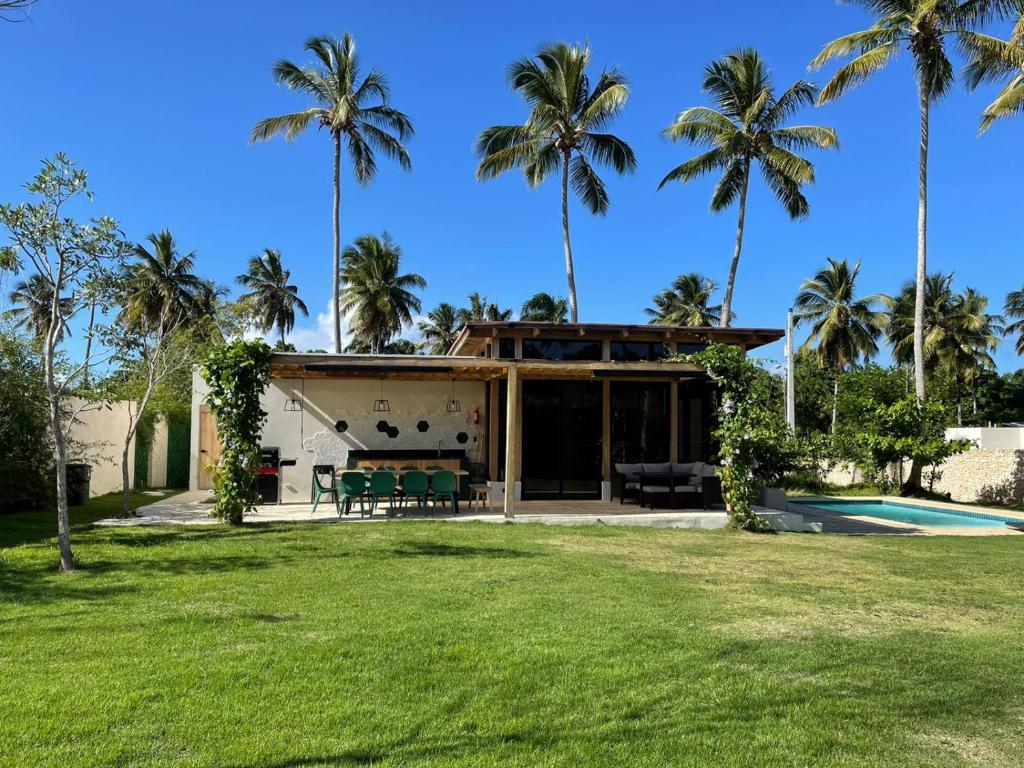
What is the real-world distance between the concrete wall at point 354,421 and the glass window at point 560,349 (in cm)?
165

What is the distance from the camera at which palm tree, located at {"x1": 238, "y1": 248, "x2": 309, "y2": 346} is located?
39.6 meters

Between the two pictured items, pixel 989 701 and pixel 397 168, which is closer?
pixel 989 701

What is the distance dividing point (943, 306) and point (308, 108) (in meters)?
34.2

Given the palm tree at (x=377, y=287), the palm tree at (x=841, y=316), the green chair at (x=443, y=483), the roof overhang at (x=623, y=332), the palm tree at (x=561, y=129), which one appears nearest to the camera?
the green chair at (x=443, y=483)

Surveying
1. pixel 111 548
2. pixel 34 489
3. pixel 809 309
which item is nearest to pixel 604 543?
pixel 111 548

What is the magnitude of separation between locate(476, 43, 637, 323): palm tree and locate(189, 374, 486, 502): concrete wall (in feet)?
30.0

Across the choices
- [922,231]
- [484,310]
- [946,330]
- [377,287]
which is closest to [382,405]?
[922,231]

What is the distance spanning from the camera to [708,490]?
12.0 m

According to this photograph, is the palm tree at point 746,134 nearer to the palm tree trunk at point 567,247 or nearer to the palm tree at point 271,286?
the palm tree trunk at point 567,247

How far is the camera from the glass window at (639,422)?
1393 cm

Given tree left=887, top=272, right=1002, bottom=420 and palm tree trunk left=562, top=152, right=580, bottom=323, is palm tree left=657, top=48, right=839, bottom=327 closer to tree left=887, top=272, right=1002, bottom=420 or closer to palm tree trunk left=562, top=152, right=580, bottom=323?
palm tree trunk left=562, top=152, right=580, bottom=323

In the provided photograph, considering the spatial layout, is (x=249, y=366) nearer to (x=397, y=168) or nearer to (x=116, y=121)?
(x=116, y=121)

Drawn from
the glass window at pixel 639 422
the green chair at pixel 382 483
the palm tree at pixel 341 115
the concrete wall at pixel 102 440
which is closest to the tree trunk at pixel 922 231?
the glass window at pixel 639 422

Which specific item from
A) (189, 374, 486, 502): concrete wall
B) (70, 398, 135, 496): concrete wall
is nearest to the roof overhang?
(189, 374, 486, 502): concrete wall
